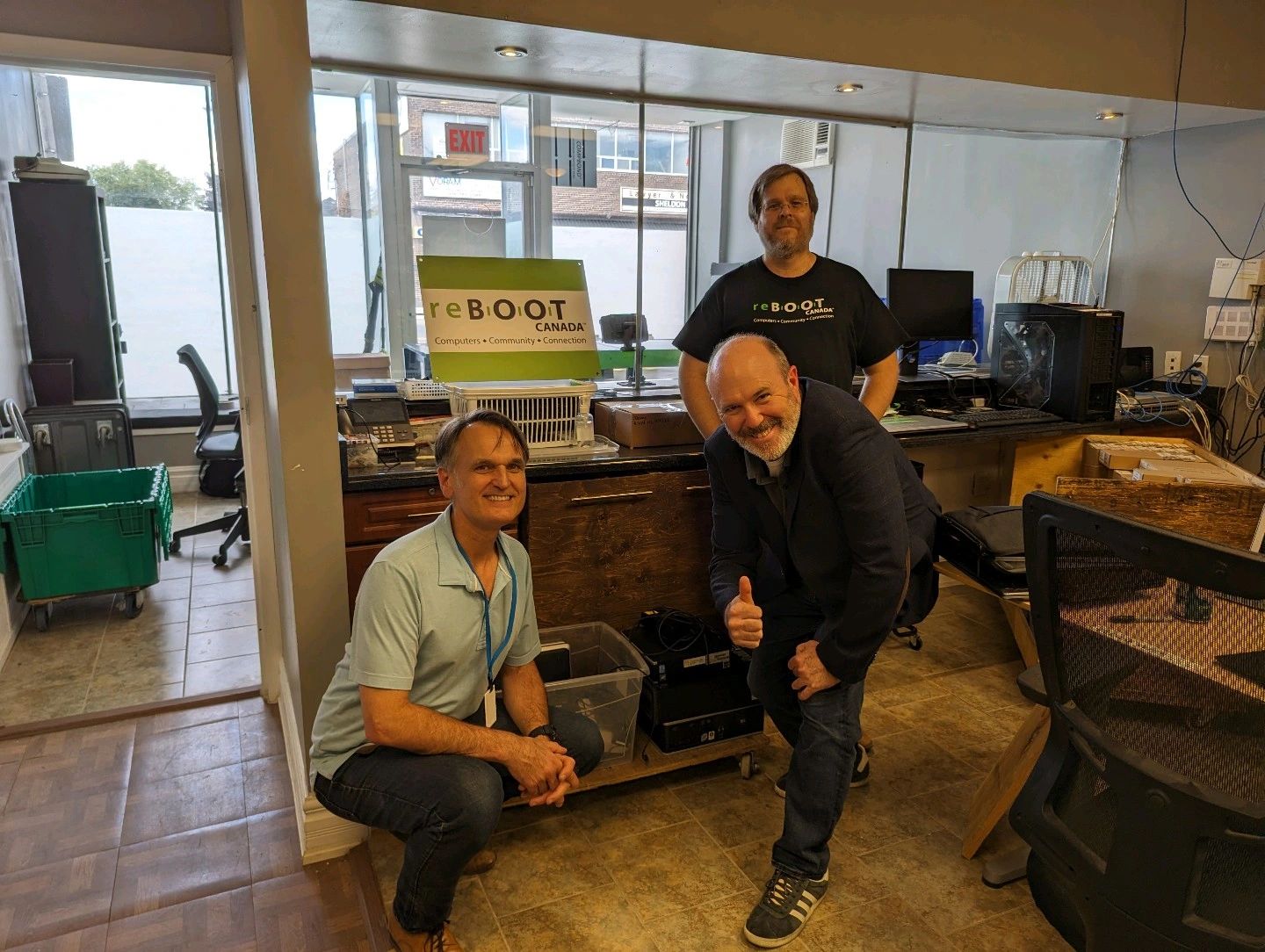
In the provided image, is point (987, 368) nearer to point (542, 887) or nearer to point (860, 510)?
Result: point (860, 510)

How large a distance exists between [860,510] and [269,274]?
53.1 inches

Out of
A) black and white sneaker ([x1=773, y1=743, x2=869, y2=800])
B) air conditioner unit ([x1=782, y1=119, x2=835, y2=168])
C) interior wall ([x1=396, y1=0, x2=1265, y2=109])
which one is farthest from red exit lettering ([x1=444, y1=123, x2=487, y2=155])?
black and white sneaker ([x1=773, y1=743, x2=869, y2=800])

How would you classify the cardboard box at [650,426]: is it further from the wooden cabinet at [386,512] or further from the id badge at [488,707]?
the id badge at [488,707]

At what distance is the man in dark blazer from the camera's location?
180cm

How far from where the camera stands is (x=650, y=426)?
2775 millimetres

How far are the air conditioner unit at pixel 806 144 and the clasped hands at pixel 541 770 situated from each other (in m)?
3.89

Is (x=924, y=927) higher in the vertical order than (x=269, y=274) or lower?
lower

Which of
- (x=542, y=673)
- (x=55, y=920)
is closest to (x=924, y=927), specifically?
(x=542, y=673)

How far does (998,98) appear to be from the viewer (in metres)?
3.28

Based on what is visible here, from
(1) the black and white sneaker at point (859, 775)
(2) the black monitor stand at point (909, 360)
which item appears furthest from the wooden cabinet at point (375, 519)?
(2) the black monitor stand at point (909, 360)

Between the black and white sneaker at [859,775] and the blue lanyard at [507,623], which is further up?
the blue lanyard at [507,623]

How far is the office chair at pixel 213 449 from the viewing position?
4.46m

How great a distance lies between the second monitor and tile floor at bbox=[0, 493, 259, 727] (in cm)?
287

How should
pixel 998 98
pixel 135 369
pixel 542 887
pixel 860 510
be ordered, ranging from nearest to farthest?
pixel 860 510
pixel 542 887
pixel 998 98
pixel 135 369
